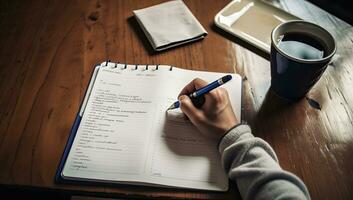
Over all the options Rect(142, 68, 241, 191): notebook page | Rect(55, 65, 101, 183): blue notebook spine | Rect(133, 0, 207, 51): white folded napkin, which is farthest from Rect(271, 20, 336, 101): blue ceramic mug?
Rect(55, 65, 101, 183): blue notebook spine

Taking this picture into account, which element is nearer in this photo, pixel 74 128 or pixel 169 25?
pixel 74 128

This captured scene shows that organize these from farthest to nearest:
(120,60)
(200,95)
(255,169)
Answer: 1. (120,60)
2. (200,95)
3. (255,169)

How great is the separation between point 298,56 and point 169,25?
34 centimetres

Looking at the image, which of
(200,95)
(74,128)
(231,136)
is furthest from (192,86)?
(74,128)

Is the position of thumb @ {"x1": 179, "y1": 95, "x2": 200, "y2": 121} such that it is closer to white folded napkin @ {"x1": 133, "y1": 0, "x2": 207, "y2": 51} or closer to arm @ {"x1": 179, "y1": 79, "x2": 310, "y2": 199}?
arm @ {"x1": 179, "y1": 79, "x2": 310, "y2": 199}

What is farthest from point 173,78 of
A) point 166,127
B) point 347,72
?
point 347,72

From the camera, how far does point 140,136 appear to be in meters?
0.60

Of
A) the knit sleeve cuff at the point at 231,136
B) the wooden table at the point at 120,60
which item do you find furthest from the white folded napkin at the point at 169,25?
the knit sleeve cuff at the point at 231,136

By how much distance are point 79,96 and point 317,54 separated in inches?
19.3

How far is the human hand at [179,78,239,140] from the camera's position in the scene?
0.59m

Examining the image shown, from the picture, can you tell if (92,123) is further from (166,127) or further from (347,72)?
(347,72)

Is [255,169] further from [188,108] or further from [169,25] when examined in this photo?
[169,25]

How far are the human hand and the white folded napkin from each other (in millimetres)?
198

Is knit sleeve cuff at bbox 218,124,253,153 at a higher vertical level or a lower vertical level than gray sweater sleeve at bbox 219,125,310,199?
higher
